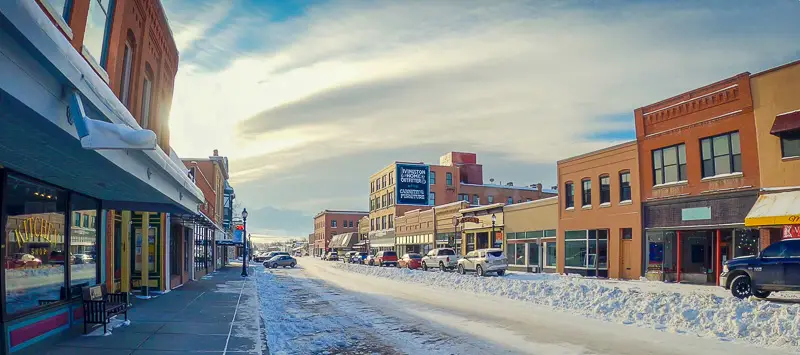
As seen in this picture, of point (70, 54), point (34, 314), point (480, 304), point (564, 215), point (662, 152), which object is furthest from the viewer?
point (564, 215)

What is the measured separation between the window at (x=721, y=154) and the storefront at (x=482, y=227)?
19.4 metres

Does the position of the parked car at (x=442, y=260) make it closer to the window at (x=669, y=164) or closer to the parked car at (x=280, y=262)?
the window at (x=669, y=164)

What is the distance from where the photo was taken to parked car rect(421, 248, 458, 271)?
43750 millimetres

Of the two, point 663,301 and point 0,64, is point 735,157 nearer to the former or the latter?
point 663,301

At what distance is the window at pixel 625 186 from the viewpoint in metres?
32.1

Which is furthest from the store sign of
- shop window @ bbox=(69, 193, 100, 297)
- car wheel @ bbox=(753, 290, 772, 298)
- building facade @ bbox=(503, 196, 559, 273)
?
shop window @ bbox=(69, 193, 100, 297)

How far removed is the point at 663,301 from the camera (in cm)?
1562

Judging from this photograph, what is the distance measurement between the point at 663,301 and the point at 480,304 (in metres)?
5.68

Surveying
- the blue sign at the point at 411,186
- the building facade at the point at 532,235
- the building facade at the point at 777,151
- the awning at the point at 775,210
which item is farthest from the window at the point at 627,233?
the blue sign at the point at 411,186

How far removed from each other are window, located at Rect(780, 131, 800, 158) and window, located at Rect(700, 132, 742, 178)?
202 centimetres

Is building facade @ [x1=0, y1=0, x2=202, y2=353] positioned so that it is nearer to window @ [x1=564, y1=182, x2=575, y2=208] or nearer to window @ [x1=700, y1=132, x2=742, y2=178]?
window @ [x1=700, y1=132, x2=742, y2=178]

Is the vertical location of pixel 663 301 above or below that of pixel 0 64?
below

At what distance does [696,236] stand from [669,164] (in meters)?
3.73

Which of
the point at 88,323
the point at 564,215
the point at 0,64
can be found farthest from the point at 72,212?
the point at 564,215
